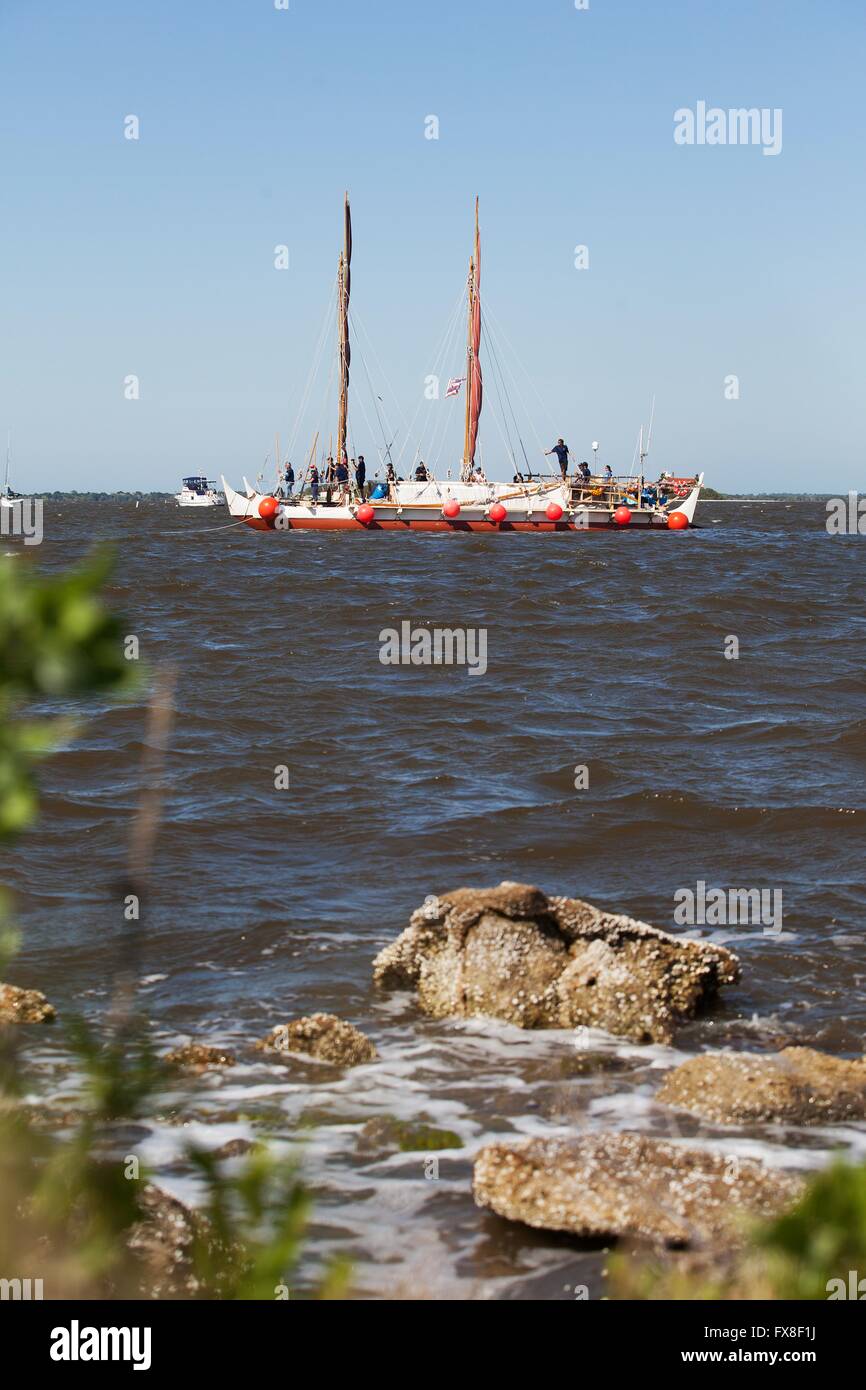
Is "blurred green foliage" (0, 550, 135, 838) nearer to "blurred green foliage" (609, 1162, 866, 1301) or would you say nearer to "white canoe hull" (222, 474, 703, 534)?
"blurred green foliage" (609, 1162, 866, 1301)

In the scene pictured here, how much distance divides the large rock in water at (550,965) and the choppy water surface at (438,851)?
195 mm

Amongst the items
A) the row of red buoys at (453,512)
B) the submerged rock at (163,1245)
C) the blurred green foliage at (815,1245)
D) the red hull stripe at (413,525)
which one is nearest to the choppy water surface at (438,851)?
the submerged rock at (163,1245)

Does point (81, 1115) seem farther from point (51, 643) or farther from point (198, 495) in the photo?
point (198, 495)

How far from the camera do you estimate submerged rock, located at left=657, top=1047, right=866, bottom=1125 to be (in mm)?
6180

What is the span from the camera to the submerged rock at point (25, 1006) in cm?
704

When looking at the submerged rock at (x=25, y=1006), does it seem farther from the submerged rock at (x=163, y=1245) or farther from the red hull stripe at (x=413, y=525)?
the red hull stripe at (x=413, y=525)

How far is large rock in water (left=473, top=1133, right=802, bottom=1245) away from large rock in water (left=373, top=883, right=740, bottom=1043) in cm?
211

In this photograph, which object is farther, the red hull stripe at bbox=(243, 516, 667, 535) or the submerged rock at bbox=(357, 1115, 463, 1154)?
the red hull stripe at bbox=(243, 516, 667, 535)

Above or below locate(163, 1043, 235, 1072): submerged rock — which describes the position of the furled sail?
above

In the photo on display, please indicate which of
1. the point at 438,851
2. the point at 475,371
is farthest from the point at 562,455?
the point at 438,851

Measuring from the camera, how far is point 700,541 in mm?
60781

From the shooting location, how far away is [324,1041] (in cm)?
705

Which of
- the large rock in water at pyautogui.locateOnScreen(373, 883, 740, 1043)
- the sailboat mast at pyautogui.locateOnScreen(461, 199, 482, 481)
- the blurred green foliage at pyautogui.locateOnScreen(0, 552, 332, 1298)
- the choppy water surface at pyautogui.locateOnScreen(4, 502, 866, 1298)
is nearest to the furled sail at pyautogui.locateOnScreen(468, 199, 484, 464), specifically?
the sailboat mast at pyautogui.locateOnScreen(461, 199, 482, 481)

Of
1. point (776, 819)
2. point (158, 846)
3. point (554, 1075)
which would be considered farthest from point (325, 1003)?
point (776, 819)
